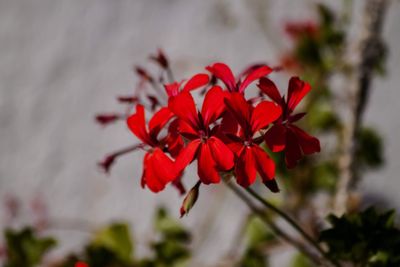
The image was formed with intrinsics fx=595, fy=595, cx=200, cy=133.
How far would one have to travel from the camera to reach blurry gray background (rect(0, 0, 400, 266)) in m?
1.32

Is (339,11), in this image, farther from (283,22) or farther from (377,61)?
(377,61)

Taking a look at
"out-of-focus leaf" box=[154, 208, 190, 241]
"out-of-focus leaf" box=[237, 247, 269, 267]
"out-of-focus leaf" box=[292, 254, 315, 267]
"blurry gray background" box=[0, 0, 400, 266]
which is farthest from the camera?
"blurry gray background" box=[0, 0, 400, 266]

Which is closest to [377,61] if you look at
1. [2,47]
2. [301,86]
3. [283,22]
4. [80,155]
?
[301,86]

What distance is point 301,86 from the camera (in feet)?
1.57

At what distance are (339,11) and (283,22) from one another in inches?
4.9

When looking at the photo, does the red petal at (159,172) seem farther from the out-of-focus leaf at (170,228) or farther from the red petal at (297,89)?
the out-of-focus leaf at (170,228)

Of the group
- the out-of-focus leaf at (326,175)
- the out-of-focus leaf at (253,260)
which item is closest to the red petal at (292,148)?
the out-of-focus leaf at (253,260)

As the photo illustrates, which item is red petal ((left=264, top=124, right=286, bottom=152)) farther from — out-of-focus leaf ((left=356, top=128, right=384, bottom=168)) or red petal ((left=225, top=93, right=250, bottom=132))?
out-of-focus leaf ((left=356, top=128, right=384, bottom=168))

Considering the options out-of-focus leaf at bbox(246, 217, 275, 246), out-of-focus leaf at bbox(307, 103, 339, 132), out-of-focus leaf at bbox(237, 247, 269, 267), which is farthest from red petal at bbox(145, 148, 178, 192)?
out-of-focus leaf at bbox(307, 103, 339, 132)

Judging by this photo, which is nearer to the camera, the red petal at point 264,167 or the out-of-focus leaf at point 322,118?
the red petal at point 264,167

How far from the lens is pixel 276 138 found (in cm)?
46

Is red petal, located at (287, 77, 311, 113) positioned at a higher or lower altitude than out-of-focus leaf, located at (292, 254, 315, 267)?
lower

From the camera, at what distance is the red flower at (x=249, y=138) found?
0.46 meters

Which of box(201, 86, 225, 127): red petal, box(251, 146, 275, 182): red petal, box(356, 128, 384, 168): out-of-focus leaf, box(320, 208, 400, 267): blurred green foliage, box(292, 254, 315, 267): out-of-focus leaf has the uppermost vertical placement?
box(356, 128, 384, 168): out-of-focus leaf
